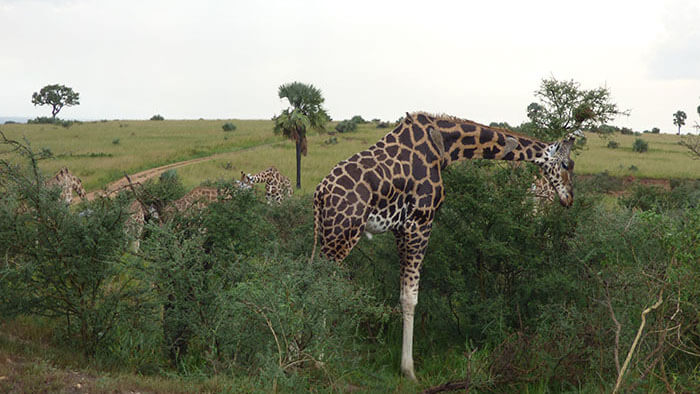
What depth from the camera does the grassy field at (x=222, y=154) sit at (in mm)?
30328

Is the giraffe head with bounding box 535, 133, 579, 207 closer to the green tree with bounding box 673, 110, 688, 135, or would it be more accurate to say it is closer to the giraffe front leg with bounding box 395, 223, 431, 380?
the giraffe front leg with bounding box 395, 223, 431, 380

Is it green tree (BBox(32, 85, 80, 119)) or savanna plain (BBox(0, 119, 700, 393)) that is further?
green tree (BBox(32, 85, 80, 119))

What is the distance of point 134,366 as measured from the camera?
20.2 feet

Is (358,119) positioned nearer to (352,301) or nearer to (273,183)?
(273,183)

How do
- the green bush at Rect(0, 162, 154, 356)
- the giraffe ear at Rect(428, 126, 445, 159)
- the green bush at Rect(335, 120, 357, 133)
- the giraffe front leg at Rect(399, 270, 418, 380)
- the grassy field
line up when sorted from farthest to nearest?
the green bush at Rect(335, 120, 357, 133) → the grassy field → the giraffe ear at Rect(428, 126, 445, 159) → the giraffe front leg at Rect(399, 270, 418, 380) → the green bush at Rect(0, 162, 154, 356)

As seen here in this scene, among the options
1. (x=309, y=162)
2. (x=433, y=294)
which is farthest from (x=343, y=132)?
(x=433, y=294)

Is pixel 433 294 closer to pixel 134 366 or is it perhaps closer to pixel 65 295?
pixel 134 366

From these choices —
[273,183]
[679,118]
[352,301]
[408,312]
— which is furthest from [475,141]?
[679,118]

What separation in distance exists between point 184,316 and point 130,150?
37146mm

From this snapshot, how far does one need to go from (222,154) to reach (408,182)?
115 feet

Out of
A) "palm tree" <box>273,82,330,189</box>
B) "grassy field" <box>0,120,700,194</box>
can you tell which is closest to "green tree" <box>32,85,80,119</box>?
"grassy field" <box>0,120,700,194</box>

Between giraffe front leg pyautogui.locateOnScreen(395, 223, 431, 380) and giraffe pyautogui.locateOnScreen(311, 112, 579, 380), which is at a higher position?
giraffe pyautogui.locateOnScreen(311, 112, 579, 380)

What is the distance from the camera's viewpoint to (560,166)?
739 cm

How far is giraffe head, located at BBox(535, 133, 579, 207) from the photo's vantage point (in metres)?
7.35
